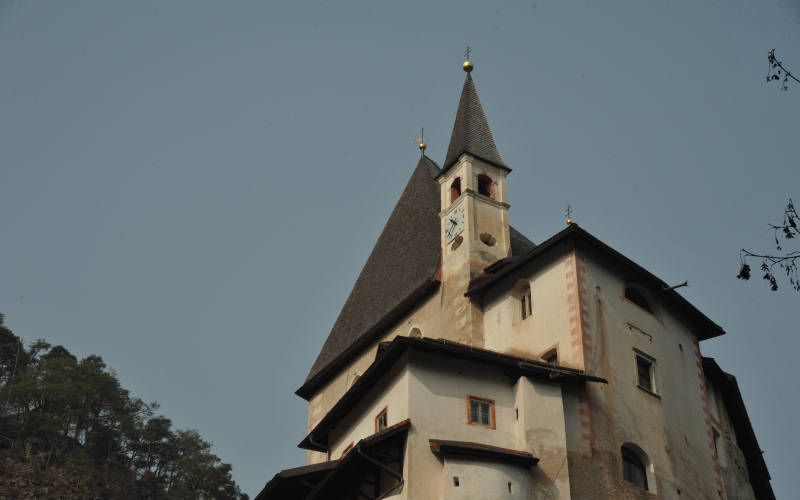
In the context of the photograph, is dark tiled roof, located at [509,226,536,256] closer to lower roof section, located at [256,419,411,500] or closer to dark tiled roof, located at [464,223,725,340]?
dark tiled roof, located at [464,223,725,340]

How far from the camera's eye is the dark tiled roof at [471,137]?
3916 centimetres

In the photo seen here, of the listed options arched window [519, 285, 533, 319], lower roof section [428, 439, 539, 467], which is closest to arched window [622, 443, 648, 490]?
lower roof section [428, 439, 539, 467]

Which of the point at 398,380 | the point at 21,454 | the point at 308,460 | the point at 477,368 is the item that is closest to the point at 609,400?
the point at 477,368

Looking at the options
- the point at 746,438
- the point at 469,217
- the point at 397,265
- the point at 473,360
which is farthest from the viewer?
the point at 397,265

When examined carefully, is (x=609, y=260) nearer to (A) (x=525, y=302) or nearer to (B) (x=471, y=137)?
(A) (x=525, y=302)

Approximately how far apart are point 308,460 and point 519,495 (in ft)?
52.9

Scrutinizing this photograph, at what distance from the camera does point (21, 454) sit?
51094 mm

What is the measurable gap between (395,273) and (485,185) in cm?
594

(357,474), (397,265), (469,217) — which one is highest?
(397,265)

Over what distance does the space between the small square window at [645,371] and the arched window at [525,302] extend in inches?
138

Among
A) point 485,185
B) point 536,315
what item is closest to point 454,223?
Answer: point 485,185

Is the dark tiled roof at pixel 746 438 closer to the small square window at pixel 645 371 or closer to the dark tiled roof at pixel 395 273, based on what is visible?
the small square window at pixel 645 371

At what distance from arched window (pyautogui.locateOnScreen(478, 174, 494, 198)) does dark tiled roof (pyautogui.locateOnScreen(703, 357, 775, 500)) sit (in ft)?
34.7

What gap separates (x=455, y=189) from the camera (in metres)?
38.9
